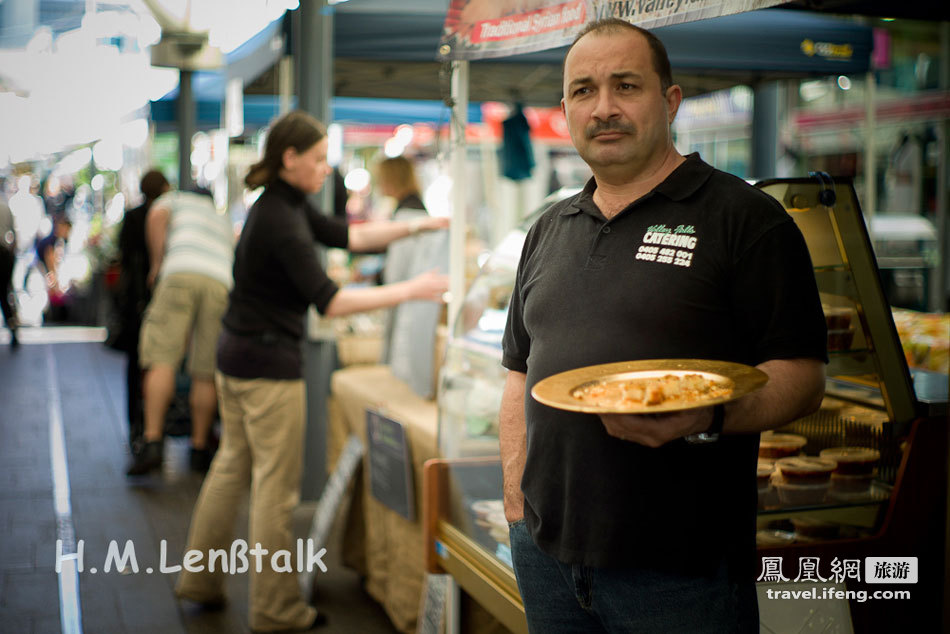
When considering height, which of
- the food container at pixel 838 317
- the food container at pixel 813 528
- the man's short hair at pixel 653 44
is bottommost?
the food container at pixel 813 528

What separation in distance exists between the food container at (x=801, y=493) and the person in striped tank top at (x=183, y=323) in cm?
466

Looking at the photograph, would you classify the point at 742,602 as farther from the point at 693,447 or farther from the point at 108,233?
the point at 108,233

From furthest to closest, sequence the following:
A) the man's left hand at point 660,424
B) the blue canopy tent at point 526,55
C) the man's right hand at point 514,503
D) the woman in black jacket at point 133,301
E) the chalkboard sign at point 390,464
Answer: the woman in black jacket at point 133,301 → the blue canopy tent at point 526,55 → the chalkboard sign at point 390,464 → the man's right hand at point 514,503 → the man's left hand at point 660,424

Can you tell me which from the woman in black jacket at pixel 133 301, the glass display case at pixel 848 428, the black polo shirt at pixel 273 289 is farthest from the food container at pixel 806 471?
the woman in black jacket at pixel 133 301

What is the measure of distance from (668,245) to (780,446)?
3.69ft

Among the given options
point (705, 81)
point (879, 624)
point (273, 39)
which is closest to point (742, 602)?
point (879, 624)

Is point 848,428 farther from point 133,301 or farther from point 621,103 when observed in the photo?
point 133,301

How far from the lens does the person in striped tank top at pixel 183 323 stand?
6277 mm

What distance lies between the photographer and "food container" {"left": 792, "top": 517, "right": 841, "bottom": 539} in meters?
2.38

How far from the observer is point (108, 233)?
1627 cm

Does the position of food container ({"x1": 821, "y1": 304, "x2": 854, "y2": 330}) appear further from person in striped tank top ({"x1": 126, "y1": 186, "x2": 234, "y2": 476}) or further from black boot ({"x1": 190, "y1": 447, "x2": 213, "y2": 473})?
black boot ({"x1": 190, "y1": 447, "x2": 213, "y2": 473})

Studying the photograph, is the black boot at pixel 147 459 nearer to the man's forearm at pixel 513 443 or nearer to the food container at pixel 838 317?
the man's forearm at pixel 513 443

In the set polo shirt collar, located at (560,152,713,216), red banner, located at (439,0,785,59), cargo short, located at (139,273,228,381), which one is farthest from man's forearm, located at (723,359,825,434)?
cargo short, located at (139,273,228,381)

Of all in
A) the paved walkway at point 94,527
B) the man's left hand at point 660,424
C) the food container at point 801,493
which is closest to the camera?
the man's left hand at point 660,424
